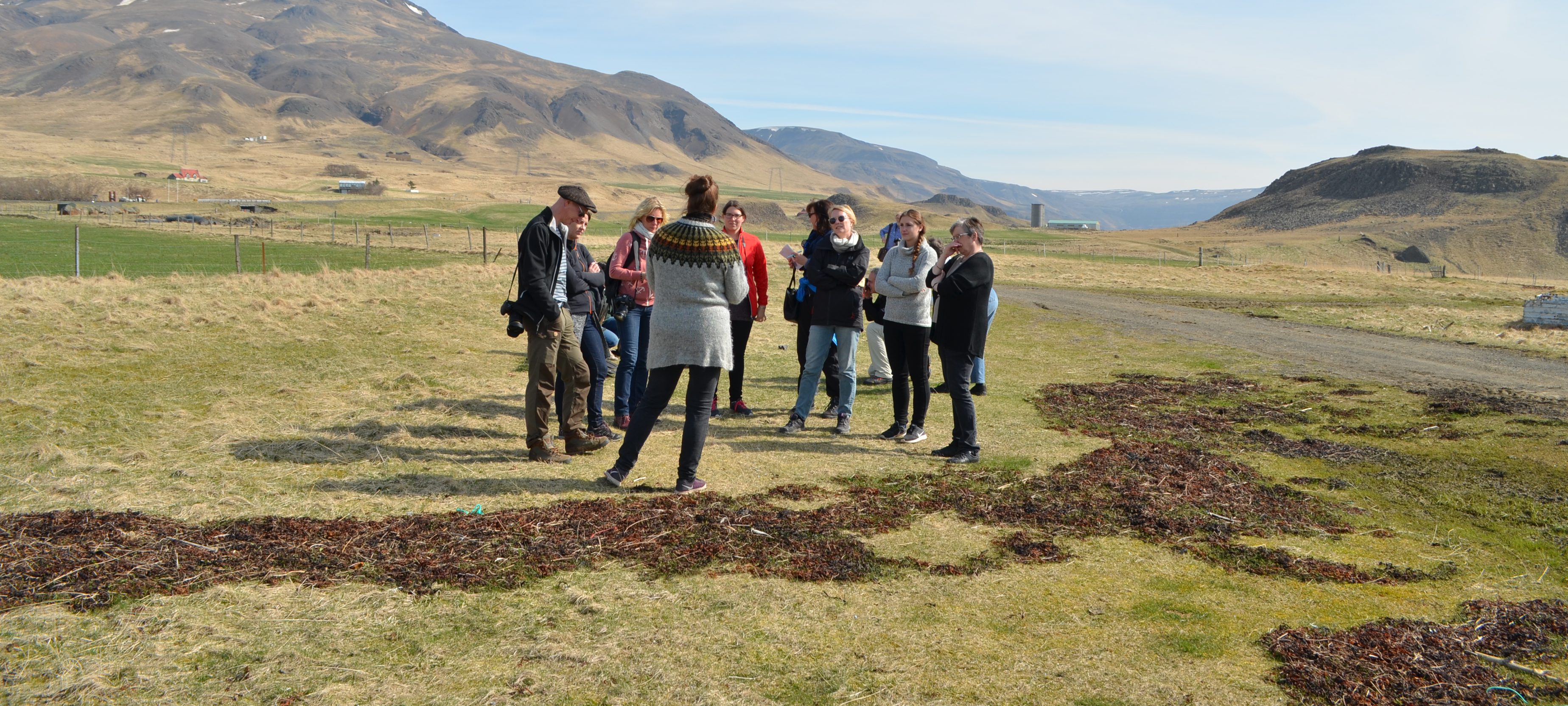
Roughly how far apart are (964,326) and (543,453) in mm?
3300

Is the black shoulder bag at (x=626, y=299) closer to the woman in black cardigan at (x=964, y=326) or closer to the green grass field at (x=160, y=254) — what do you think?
the woman in black cardigan at (x=964, y=326)

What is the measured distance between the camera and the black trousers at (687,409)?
601 cm

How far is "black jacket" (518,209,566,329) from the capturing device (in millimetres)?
6398

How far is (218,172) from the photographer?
12631 cm

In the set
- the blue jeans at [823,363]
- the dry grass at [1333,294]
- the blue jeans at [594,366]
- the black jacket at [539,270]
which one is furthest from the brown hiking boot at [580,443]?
the dry grass at [1333,294]

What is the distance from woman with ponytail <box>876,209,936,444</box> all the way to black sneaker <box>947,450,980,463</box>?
2.14 feet

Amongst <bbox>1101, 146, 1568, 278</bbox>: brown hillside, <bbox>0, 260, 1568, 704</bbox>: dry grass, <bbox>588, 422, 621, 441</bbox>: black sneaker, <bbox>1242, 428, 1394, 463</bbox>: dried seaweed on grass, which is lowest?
<bbox>0, 260, 1568, 704</bbox>: dry grass

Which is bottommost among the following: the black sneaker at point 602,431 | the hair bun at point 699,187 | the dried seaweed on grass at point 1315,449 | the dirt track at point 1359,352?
the black sneaker at point 602,431

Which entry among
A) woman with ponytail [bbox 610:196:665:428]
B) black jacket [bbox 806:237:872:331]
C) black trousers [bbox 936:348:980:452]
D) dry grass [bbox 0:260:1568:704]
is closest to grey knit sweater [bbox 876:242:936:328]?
black jacket [bbox 806:237:872:331]

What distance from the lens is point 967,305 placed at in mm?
7277

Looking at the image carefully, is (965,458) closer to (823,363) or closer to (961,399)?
(961,399)

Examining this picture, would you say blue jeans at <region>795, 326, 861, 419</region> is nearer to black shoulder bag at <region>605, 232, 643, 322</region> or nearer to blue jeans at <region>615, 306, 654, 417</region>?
blue jeans at <region>615, 306, 654, 417</region>

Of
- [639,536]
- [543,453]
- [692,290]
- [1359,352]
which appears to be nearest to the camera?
[639,536]

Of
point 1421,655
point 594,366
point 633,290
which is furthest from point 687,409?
point 1421,655
